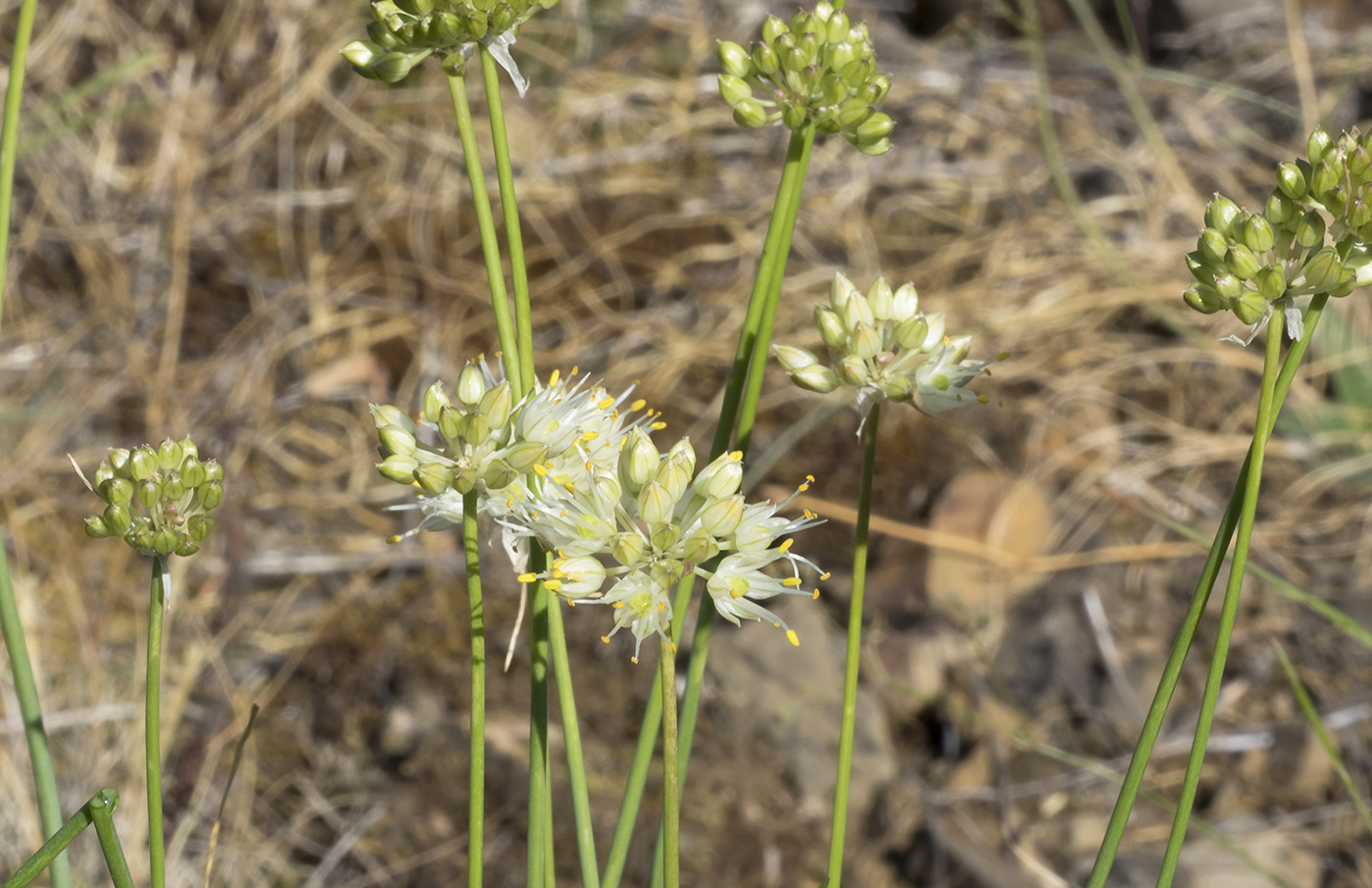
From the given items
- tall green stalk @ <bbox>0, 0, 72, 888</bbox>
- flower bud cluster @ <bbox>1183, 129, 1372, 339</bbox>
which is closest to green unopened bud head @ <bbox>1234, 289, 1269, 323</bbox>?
flower bud cluster @ <bbox>1183, 129, 1372, 339</bbox>

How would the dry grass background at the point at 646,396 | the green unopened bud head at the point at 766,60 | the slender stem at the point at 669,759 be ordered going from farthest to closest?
1. the dry grass background at the point at 646,396
2. the green unopened bud head at the point at 766,60
3. the slender stem at the point at 669,759

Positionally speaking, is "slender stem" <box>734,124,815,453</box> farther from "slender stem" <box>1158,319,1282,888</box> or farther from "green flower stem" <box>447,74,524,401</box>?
"slender stem" <box>1158,319,1282,888</box>

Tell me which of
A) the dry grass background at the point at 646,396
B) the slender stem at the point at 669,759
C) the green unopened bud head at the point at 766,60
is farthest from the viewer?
the dry grass background at the point at 646,396

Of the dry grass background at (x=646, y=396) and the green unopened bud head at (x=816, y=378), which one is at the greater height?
the green unopened bud head at (x=816, y=378)

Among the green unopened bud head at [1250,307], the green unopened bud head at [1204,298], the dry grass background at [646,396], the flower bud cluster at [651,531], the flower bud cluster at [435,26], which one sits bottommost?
the dry grass background at [646,396]

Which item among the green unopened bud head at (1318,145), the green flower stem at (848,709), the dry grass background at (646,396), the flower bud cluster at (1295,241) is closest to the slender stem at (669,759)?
the green flower stem at (848,709)

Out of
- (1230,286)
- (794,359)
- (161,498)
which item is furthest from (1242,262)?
(161,498)

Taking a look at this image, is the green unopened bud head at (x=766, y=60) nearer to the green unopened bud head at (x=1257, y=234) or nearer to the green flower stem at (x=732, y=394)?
the green flower stem at (x=732, y=394)

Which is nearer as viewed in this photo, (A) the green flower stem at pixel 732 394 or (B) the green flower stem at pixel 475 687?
(B) the green flower stem at pixel 475 687
